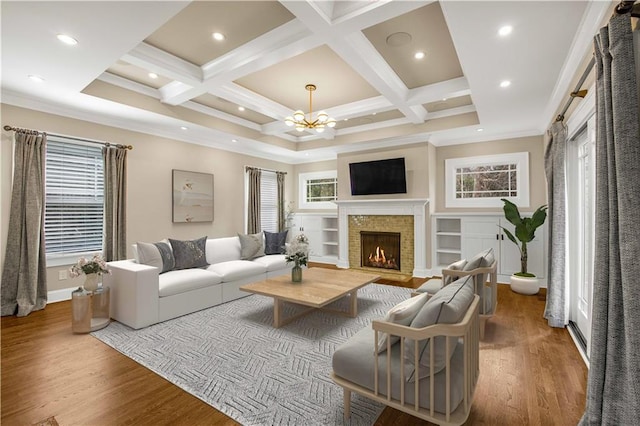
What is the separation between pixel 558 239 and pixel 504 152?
8.81 feet

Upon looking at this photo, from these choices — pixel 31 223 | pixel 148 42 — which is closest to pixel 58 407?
pixel 31 223

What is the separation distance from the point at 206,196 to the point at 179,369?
3.92 metres

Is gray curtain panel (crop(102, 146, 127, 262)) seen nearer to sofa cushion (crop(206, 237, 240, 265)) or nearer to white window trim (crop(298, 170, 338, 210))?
sofa cushion (crop(206, 237, 240, 265))

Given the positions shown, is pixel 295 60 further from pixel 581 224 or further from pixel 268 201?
pixel 268 201

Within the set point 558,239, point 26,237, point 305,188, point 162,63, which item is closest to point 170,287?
point 26,237

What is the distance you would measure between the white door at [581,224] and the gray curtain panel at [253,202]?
18.0 feet

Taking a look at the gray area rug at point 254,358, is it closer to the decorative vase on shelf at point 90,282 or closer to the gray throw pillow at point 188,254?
the decorative vase on shelf at point 90,282

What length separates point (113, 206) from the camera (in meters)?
4.54

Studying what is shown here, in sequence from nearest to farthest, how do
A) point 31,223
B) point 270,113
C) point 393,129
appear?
point 31,223 → point 270,113 → point 393,129

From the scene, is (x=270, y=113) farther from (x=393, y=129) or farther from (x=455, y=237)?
(x=455, y=237)

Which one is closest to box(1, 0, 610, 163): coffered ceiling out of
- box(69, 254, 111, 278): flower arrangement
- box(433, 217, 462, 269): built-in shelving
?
box(433, 217, 462, 269): built-in shelving

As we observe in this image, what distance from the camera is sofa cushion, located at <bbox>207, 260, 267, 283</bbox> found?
4262mm

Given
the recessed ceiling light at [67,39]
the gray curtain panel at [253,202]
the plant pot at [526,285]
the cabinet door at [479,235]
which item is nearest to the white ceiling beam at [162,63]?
the recessed ceiling light at [67,39]

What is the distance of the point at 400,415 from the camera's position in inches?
75.7
